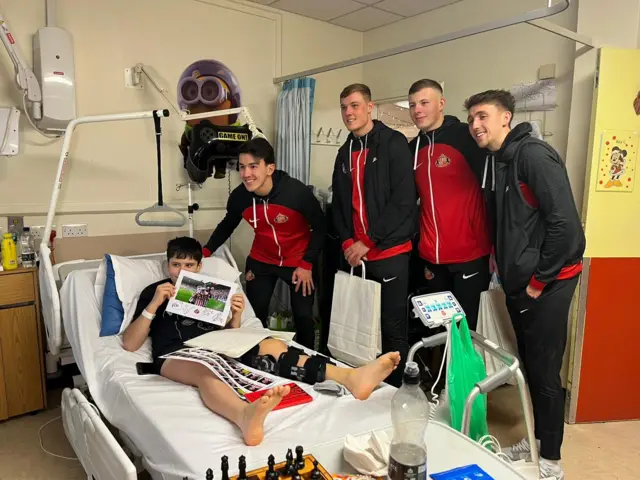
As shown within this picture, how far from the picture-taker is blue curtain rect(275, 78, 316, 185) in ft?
11.1

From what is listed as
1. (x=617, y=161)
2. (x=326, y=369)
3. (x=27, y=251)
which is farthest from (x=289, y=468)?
(x=617, y=161)

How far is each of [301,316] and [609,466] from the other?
161 centimetres

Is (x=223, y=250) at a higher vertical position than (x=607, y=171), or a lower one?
lower

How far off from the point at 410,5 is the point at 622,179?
1.87 metres

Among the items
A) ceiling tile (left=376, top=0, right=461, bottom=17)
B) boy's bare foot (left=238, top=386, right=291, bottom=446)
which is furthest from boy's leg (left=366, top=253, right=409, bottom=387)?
ceiling tile (left=376, top=0, right=461, bottom=17)

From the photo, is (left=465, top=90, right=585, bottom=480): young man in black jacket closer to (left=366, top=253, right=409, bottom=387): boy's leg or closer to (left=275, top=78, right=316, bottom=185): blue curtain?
(left=366, top=253, right=409, bottom=387): boy's leg

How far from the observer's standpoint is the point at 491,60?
315 cm

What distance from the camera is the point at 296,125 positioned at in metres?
3.39

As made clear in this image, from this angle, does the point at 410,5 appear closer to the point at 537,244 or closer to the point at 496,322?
the point at 537,244

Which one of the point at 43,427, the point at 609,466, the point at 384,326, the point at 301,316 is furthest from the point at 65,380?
the point at 609,466

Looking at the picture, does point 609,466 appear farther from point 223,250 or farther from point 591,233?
point 223,250

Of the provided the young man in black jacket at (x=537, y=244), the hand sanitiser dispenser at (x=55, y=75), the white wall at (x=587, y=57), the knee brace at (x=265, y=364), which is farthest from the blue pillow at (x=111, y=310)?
the white wall at (x=587, y=57)

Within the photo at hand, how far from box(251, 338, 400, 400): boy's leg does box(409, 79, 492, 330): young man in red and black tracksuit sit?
71 centimetres

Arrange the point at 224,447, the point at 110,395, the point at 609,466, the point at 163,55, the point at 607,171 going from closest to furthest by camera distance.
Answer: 1. the point at 224,447
2. the point at 110,395
3. the point at 609,466
4. the point at 607,171
5. the point at 163,55
